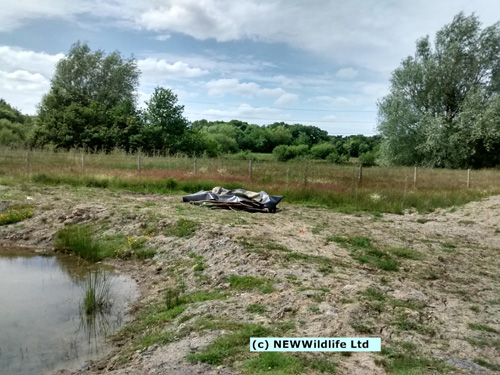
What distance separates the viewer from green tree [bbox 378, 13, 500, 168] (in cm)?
3170

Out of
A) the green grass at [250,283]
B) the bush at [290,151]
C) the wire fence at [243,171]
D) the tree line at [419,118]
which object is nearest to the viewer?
the green grass at [250,283]

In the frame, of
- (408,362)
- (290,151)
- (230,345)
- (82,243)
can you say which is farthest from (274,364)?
(290,151)

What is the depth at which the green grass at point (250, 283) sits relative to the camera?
5496 mm

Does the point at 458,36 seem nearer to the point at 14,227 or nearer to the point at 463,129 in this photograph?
the point at 463,129

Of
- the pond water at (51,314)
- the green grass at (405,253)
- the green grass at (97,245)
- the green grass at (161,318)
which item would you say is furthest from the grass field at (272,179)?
the green grass at (161,318)

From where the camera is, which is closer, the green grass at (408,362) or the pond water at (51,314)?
the green grass at (408,362)

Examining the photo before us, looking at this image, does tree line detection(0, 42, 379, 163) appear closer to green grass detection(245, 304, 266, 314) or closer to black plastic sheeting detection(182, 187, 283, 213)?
black plastic sheeting detection(182, 187, 283, 213)

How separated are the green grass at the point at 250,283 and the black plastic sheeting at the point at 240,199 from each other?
6064mm

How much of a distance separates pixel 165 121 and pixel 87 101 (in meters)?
11.8

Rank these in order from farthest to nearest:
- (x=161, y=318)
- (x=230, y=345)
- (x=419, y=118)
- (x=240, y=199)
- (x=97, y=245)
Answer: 1. (x=419, y=118)
2. (x=240, y=199)
3. (x=97, y=245)
4. (x=161, y=318)
5. (x=230, y=345)

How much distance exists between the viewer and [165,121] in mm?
39062

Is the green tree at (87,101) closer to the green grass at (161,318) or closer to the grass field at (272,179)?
the grass field at (272,179)

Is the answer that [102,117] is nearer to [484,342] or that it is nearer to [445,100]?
[445,100]

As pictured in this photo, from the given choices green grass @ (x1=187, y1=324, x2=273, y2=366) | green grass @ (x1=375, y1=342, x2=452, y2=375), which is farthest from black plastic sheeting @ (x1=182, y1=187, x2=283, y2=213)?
green grass @ (x1=375, y1=342, x2=452, y2=375)
